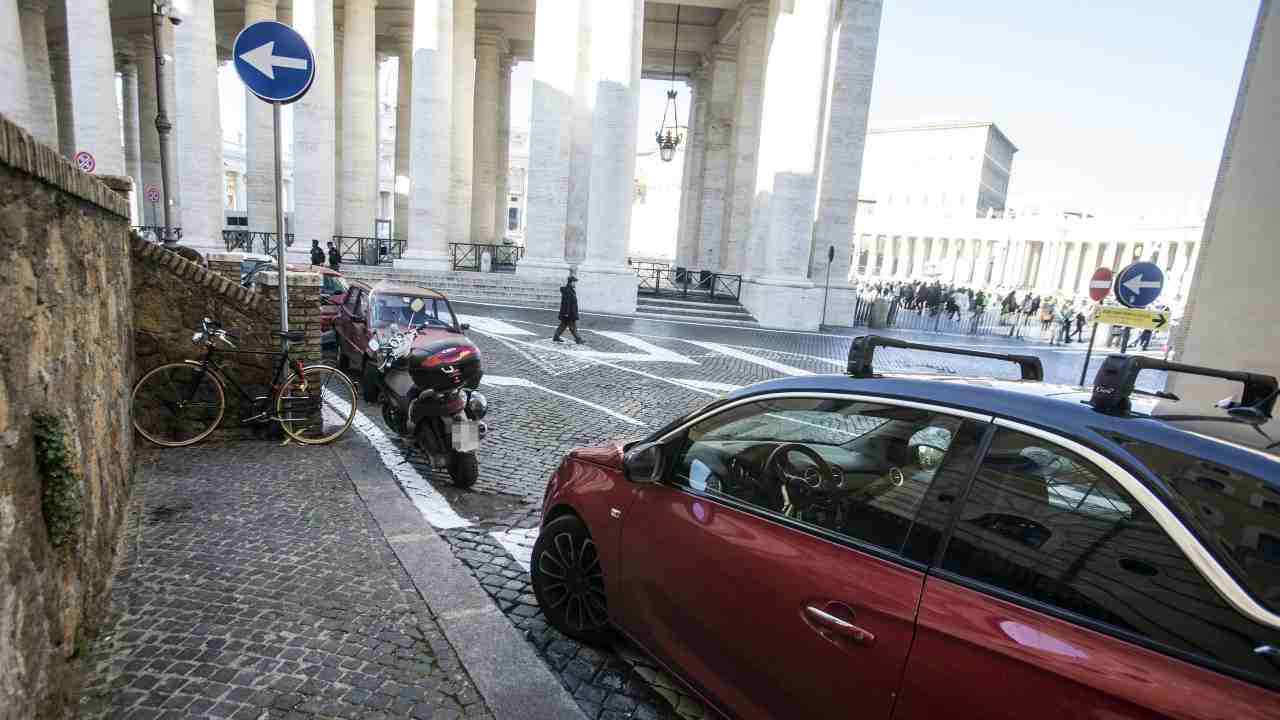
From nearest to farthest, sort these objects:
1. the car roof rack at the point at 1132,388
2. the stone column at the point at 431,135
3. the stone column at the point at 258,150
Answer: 1. the car roof rack at the point at 1132,388
2. the stone column at the point at 431,135
3. the stone column at the point at 258,150

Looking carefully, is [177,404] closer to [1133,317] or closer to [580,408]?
[580,408]

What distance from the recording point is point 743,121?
84.6 ft

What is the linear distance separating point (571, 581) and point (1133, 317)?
11.2 metres

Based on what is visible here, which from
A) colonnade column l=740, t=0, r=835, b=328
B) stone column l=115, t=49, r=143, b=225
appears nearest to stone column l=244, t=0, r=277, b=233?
colonnade column l=740, t=0, r=835, b=328

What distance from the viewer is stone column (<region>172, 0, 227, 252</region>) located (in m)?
19.5

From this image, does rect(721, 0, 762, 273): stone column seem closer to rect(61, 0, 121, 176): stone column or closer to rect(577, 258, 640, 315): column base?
rect(577, 258, 640, 315): column base

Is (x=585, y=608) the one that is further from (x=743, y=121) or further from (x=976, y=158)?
(x=976, y=158)

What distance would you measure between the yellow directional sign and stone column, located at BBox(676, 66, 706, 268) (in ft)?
63.7

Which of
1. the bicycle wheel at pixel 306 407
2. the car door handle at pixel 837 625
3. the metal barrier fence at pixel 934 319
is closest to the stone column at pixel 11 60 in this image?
the bicycle wheel at pixel 306 407

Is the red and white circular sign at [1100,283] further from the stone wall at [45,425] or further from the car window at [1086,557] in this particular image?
the stone wall at [45,425]

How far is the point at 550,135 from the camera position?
65.5ft

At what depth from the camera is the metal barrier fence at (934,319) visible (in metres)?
24.1

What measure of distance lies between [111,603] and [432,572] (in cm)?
153

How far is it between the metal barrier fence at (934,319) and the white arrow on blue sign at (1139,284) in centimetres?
1186
